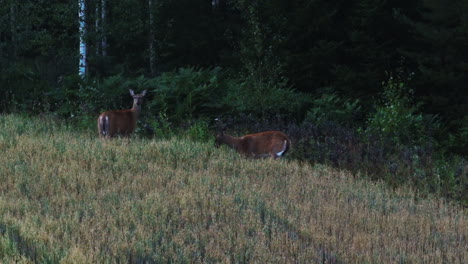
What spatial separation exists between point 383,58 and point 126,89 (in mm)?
7185

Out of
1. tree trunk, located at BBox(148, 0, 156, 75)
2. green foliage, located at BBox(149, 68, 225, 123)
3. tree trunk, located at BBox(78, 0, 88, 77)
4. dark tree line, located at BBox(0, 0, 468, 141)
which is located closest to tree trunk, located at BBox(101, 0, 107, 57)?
dark tree line, located at BBox(0, 0, 468, 141)

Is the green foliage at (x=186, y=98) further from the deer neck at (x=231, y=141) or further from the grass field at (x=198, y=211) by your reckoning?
the grass field at (x=198, y=211)

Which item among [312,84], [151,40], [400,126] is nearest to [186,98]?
[312,84]

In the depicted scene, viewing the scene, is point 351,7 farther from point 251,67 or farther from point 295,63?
point 251,67

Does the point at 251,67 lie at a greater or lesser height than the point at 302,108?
greater

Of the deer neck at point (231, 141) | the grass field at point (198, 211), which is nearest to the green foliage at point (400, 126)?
the grass field at point (198, 211)

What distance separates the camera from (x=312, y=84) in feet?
59.3

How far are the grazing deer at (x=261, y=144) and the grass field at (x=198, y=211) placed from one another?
22 centimetres

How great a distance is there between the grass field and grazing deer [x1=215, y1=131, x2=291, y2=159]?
8.7 inches

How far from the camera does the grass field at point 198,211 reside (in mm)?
5812

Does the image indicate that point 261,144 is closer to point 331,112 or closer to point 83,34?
point 331,112

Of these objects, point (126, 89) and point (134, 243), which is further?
point (126, 89)

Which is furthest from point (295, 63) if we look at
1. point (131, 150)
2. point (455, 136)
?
point (131, 150)

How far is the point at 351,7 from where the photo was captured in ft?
60.9
